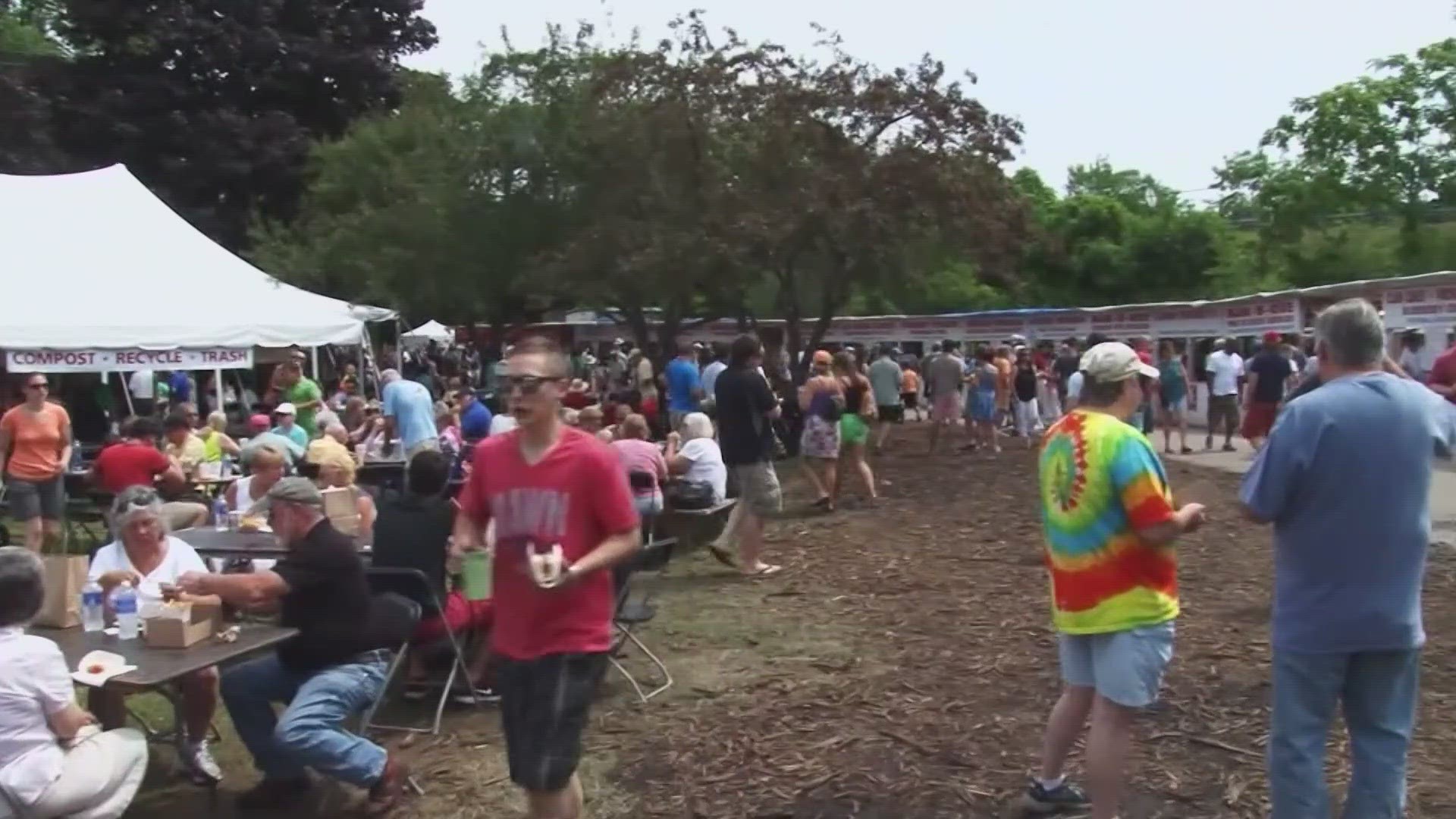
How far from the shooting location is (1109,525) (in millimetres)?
4184

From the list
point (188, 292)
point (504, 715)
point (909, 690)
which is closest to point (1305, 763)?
point (504, 715)

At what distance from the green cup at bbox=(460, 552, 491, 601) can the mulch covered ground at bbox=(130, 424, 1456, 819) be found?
0.68 m

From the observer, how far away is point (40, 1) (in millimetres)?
43938

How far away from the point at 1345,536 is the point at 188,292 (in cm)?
1264

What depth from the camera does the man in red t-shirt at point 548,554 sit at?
3959 mm

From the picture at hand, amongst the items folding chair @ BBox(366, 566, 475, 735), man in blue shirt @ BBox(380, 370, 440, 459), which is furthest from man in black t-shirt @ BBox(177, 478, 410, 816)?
man in blue shirt @ BBox(380, 370, 440, 459)

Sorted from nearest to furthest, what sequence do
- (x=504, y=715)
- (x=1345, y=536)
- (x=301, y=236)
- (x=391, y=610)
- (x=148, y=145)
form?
1. (x=1345, y=536)
2. (x=504, y=715)
3. (x=391, y=610)
4. (x=301, y=236)
5. (x=148, y=145)

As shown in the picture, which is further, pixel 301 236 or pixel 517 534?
pixel 301 236

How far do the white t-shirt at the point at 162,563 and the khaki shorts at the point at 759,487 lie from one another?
4.50m

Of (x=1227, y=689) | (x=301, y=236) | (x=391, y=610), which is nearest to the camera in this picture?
(x=391, y=610)

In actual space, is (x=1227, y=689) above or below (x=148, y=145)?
below

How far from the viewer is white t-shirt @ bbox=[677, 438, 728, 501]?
1016cm

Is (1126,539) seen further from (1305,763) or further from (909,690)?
(909,690)

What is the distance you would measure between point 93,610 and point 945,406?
49.5 ft
